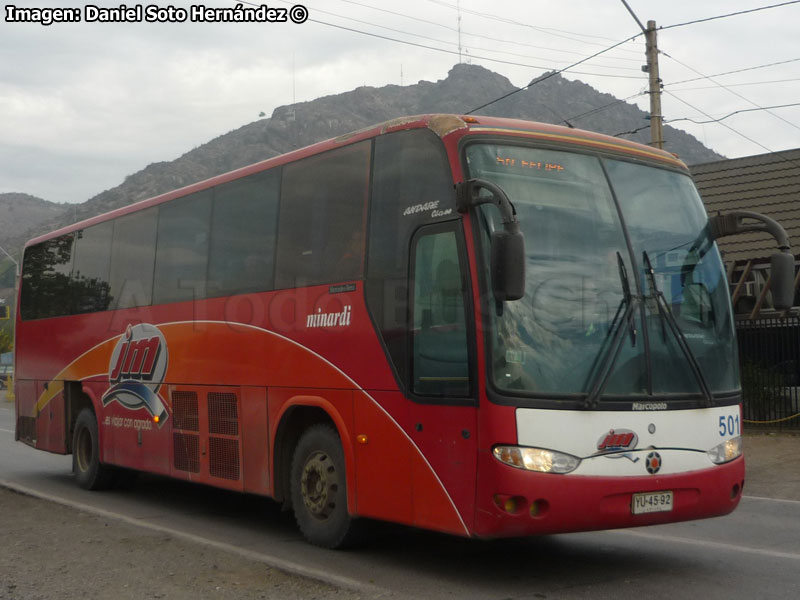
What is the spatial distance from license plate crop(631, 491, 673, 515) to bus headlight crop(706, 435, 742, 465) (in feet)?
1.91

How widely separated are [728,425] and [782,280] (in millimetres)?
1209

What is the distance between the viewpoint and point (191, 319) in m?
11.3

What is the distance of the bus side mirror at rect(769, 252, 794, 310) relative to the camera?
8.00 metres

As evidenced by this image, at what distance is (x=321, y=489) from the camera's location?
8.96 m

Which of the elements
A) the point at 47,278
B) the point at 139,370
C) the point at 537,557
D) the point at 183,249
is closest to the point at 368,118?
the point at 47,278

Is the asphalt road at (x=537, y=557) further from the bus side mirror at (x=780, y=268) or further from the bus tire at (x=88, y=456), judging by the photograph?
the bus side mirror at (x=780, y=268)

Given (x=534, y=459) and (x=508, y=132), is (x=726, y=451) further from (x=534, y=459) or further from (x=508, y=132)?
(x=508, y=132)

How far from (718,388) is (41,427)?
36.7ft

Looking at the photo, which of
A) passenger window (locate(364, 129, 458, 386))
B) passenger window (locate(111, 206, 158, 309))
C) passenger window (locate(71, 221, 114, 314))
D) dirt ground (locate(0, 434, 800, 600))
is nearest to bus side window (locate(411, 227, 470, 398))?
passenger window (locate(364, 129, 458, 386))

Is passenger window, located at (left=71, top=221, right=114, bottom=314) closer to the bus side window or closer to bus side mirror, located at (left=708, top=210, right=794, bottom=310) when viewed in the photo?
the bus side window

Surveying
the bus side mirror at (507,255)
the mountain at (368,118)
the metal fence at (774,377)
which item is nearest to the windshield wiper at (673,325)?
the bus side mirror at (507,255)

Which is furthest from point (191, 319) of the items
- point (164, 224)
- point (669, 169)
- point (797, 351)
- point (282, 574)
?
point (797, 351)

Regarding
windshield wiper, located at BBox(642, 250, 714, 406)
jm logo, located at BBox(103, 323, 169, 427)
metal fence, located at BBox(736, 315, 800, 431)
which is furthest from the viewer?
metal fence, located at BBox(736, 315, 800, 431)

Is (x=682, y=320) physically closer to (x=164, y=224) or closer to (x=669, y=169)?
(x=669, y=169)
